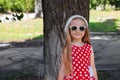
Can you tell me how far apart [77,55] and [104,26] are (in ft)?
47.0

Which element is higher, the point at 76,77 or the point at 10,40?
the point at 76,77

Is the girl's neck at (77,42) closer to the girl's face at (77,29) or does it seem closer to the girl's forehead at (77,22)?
the girl's face at (77,29)

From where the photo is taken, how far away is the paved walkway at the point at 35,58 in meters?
8.34

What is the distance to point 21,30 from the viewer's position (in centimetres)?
1697

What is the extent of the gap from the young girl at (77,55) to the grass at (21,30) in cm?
1115

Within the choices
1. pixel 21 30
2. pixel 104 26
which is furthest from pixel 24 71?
pixel 104 26

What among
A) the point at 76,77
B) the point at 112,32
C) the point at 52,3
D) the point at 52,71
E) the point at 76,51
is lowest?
the point at 112,32

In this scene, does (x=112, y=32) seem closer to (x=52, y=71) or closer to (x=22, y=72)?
(x=22, y=72)

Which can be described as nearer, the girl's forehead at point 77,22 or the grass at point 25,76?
the girl's forehead at point 77,22

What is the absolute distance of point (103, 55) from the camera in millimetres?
10242

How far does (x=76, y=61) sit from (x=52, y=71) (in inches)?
59.5

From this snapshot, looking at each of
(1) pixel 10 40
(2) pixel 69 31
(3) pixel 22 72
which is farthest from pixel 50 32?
(1) pixel 10 40

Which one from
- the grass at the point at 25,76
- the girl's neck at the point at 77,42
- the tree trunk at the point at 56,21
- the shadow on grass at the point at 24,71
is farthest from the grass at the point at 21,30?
the girl's neck at the point at 77,42

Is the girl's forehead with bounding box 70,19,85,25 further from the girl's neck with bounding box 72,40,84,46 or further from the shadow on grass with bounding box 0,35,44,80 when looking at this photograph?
the shadow on grass with bounding box 0,35,44,80
